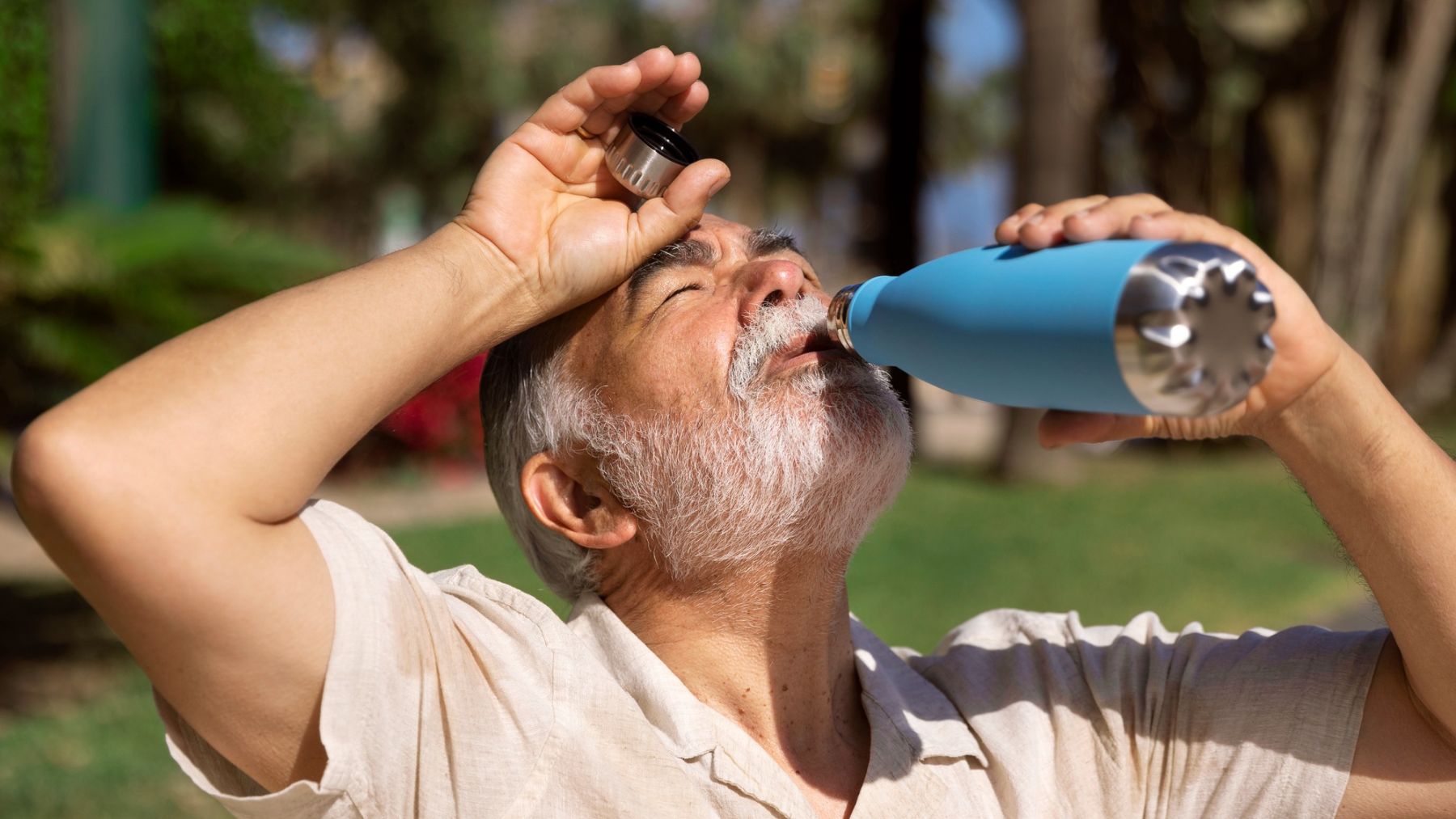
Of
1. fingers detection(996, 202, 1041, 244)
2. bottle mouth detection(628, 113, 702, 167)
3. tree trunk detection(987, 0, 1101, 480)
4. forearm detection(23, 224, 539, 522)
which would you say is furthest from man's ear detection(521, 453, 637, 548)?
tree trunk detection(987, 0, 1101, 480)

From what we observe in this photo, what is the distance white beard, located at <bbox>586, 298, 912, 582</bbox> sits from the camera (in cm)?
215

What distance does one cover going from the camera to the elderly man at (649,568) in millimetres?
1634

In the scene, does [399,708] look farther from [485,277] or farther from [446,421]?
[446,421]

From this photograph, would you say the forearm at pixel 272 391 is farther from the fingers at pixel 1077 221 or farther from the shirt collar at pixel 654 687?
the fingers at pixel 1077 221

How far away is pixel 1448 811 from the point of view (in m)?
1.98

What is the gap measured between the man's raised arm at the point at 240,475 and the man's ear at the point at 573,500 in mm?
394

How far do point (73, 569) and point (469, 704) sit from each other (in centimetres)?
53

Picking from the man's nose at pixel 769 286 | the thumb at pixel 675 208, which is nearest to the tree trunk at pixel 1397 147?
the man's nose at pixel 769 286

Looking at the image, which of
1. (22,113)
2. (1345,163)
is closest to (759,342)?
(22,113)

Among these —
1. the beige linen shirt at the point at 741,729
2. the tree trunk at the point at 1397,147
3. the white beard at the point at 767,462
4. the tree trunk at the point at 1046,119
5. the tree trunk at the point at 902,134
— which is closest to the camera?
the beige linen shirt at the point at 741,729

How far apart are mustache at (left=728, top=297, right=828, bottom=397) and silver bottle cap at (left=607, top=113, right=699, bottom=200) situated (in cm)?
28

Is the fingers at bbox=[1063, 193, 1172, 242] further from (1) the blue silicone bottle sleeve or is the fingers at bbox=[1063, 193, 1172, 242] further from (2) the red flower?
(2) the red flower

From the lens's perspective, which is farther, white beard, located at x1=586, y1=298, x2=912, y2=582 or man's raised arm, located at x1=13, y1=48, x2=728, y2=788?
white beard, located at x1=586, y1=298, x2=912, y2=582

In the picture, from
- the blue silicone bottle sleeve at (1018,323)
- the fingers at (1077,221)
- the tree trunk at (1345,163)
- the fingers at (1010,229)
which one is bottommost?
the tree trunk at (1345,163)
